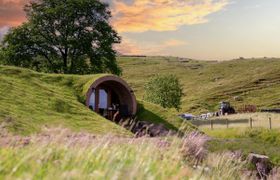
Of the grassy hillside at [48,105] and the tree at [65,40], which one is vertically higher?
the tree at [65,40]

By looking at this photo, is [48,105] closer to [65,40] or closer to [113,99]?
[113,99]

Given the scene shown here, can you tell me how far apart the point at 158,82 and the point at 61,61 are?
3450 centimetres

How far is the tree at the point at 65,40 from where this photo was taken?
55469mm

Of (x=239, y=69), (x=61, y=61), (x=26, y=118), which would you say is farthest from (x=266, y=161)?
(x=239, y=69)

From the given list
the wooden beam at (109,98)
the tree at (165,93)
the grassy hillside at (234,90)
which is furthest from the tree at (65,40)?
the grassy hillside at (234,90)

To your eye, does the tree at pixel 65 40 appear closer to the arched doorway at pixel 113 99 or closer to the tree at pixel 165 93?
the arched doorway at pixel 113 99

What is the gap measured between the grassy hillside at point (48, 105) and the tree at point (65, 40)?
14.5m

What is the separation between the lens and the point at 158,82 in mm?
88938

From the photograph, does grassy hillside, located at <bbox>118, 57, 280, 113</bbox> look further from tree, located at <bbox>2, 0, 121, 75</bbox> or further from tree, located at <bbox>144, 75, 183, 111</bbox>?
tree, located at <bbox>2, 0, 121, 75</bbox>

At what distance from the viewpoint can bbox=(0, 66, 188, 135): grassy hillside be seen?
89.2 ft

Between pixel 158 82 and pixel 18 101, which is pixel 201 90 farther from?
pixel 18 101

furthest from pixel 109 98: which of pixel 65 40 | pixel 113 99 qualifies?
pixel 65 40

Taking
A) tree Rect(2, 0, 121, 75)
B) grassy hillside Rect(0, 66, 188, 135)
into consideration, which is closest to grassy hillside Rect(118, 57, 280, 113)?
tree Rect(2, 0, 121, 75)

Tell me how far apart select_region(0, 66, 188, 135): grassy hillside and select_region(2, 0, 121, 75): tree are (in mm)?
14485
